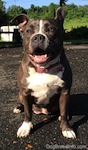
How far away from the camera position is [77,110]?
539cm

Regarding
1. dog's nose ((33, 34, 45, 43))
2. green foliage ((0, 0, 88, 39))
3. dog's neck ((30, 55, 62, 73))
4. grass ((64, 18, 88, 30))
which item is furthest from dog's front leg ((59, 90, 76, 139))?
grass ((64, 18, 88, 30))

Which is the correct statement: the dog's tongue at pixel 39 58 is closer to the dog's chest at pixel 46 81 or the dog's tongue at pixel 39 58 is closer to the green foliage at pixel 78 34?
the dog's chest at pixel 46 81

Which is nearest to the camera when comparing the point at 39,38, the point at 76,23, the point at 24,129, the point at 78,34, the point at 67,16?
the point at 39,38

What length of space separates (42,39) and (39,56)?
234mm

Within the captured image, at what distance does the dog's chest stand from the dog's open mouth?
313 mm

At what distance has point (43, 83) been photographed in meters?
4.53

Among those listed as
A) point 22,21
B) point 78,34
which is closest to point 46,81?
point 22,21

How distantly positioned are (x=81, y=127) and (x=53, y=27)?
56.8 inches

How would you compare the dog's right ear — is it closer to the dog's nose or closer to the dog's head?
the dog's head

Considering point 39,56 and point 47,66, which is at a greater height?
point 39,56

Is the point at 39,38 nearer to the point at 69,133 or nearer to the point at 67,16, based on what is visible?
the point at 69,133

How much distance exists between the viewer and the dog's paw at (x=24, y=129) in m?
4.54

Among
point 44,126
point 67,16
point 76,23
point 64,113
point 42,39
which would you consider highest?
point 42,39

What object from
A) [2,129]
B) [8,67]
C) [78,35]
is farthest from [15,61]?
[78,35]
